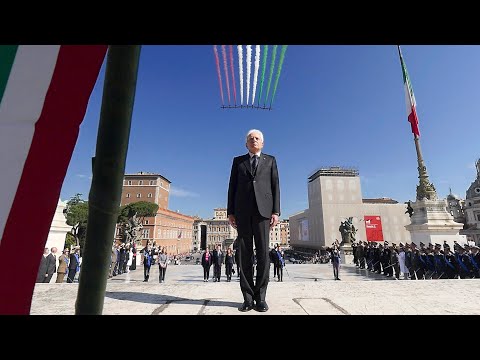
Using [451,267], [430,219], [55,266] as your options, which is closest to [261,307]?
[55,266]

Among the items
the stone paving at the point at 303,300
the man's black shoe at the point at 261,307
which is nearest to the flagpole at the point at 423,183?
the stone paving at the point at 303,300

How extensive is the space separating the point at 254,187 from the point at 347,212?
2010 inches

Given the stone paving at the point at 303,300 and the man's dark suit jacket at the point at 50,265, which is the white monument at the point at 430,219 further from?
the man's dark suit jacket at the point at 50,265

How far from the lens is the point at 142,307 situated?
8.00 ft

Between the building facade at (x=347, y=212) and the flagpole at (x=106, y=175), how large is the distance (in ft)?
165

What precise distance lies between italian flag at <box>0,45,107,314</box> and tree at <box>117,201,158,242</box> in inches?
1944

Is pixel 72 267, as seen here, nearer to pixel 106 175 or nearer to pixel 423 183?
pixel 106 175

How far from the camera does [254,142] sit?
9.71 ft

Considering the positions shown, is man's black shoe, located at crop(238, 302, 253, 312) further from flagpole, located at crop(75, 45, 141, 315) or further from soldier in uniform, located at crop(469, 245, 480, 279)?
soldier in uniform, located at crop(469, 245, 480, 279)

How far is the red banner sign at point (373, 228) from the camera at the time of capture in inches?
1941

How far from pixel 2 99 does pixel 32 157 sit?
27cm

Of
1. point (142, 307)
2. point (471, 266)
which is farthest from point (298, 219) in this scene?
point (142, 307)

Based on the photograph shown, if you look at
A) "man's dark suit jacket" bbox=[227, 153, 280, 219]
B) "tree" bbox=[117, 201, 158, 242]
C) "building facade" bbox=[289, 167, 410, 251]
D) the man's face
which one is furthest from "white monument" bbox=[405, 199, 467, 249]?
"tree" bbox=[117, 201, 158, 242]
